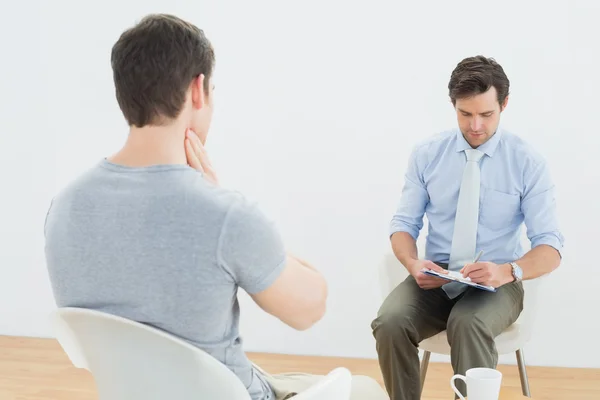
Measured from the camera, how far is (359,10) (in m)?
3.82

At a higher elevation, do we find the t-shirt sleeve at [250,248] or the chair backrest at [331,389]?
the t-shirt sleeve at [250,248]

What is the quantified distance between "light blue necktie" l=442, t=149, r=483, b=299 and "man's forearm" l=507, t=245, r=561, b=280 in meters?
0.19

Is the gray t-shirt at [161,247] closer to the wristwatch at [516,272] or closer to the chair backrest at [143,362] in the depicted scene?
the chair backrest at [143,362]

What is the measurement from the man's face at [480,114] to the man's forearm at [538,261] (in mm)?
454

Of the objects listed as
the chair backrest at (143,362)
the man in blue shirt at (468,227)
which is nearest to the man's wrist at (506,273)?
the man in blue shirt at (468,227)

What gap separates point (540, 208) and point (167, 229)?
181 centimetres

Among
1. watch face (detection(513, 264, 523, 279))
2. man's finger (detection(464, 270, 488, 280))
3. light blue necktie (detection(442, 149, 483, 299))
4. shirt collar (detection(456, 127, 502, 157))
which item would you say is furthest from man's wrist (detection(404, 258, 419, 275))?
shirt collar (detection(456, 127, 502, 157))

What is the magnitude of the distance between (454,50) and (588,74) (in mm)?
602

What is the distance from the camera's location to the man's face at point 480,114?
2910 millimetres

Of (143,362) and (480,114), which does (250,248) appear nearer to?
(143,362)

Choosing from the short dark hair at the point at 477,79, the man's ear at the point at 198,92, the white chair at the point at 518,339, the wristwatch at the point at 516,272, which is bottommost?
the white chair at the point at 518,339

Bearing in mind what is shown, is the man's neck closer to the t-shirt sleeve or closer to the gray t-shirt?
the gray t-shirt

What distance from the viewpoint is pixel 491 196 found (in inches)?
117

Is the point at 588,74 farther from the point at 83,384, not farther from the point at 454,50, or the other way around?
the point at 83,384
